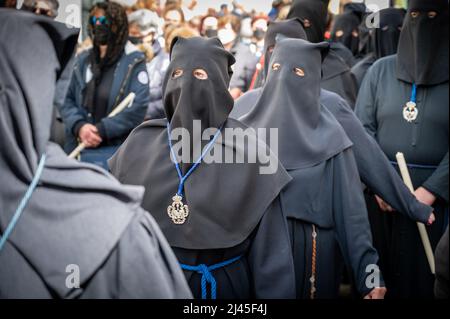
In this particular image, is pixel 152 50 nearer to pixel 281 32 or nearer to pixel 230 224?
pixel 281 32

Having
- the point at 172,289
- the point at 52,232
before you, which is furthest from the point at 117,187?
the point at 172,289

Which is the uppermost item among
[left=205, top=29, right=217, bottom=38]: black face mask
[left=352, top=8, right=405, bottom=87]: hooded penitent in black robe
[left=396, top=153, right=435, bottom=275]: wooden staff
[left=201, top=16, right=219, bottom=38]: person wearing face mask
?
[left=352, top=8, right=405, bottom=87]: hooded penitent in black robe

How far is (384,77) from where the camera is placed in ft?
15.0

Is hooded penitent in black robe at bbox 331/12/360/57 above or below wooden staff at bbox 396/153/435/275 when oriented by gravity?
above

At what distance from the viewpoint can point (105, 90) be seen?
5520mm

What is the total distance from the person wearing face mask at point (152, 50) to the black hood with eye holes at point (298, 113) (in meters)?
3.09

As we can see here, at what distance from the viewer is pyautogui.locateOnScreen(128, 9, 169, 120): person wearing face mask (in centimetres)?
651

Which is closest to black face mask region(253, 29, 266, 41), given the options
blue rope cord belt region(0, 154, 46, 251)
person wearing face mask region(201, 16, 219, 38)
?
person wearing face mask region(201, 16, 219, 38)

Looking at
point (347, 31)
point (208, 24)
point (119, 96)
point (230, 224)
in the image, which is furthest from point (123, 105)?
point (208, 24)

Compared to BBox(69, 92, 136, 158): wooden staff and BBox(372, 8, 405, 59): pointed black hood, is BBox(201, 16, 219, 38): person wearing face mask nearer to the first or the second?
BBox(372, 8, 405, 59): pointed black hood

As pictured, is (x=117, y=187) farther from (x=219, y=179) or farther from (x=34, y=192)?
(x=219, y=179)

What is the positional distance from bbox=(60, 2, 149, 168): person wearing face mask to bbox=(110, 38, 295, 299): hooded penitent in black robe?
8.37ft

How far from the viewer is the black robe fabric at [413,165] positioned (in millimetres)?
4207

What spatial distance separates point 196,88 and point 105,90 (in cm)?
292
